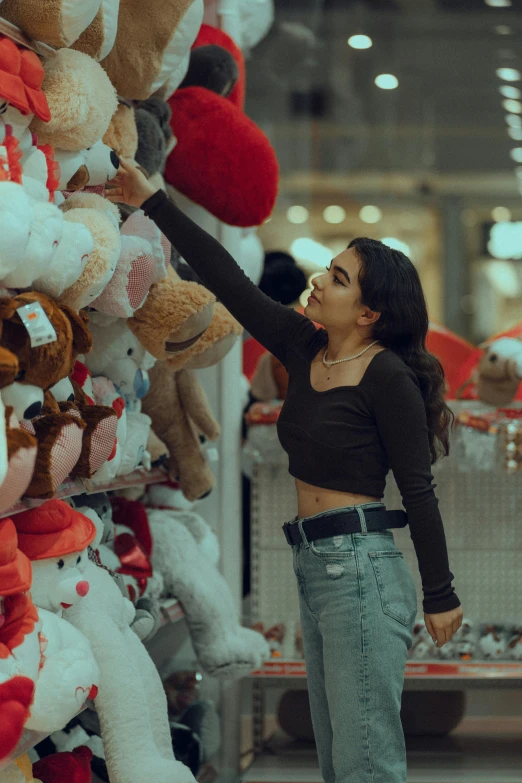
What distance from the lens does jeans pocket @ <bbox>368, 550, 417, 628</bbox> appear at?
64.9 inches

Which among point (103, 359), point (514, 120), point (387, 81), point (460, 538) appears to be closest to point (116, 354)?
point (103, 359)

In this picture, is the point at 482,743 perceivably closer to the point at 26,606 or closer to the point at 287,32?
the point at 26,606

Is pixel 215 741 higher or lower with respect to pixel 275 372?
lower

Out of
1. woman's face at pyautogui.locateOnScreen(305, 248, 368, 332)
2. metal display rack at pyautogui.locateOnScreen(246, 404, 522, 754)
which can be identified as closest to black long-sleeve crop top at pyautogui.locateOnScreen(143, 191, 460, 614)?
woman's face at pyautogui.locateOnScreen(305, 248, 368, 332)

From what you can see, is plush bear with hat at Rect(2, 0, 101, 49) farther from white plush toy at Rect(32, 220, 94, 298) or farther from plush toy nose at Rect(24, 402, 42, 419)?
plush toy nose at Rect(24, 402, 42, 419)

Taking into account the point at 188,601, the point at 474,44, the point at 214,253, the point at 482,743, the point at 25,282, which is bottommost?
the point at 482,743

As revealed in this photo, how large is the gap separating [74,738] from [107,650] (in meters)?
0.60

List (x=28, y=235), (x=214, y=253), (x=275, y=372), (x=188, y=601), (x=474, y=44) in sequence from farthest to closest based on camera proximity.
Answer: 1. (x=474, y=44)
2. (x=275, y=372)
3. (x=188, y=601)
4. (x=214, y=253)
5. (x=28, y=235)

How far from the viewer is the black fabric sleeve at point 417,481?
1.66 metres

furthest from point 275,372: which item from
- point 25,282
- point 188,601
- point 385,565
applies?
point 25,282

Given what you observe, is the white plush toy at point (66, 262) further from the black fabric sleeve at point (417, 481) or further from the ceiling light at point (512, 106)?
the ceiling light at point (512, 106)

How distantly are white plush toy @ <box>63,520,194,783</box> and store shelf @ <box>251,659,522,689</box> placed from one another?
1014 mm

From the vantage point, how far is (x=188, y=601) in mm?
2398

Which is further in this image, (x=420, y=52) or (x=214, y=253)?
(x=420, y=52)
